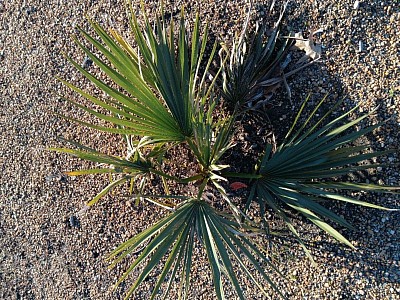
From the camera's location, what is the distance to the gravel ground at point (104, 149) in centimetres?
205

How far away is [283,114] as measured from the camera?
2.15m

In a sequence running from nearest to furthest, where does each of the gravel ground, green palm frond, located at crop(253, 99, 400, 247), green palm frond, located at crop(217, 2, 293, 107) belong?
green palm frond, located at crop(253, 99, 400, 247) → green palm frond, located at crop(217, 2, 293, 107) → the gravel ground

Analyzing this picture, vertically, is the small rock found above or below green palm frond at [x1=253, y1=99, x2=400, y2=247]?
above

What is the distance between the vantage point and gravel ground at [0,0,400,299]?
2.05 m

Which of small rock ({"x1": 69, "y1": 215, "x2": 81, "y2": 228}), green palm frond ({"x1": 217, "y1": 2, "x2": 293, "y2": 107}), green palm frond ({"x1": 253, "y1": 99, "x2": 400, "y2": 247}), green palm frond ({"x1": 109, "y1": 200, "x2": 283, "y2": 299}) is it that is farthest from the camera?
small rock ({"x1": 69, "y1": 215, "x2": 81, "y2": 228})

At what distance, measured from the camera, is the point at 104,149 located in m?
2.44

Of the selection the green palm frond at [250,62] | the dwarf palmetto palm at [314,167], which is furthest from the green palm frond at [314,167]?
the green palm frond at [250,62]

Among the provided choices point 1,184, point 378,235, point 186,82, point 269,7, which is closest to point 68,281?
point 1,184

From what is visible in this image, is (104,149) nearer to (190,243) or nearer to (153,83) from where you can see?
(153,83)

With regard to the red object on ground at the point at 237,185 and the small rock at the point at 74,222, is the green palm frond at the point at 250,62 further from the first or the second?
the small rock at the point at 74,222

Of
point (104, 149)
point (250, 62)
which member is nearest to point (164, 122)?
point (250, 62)

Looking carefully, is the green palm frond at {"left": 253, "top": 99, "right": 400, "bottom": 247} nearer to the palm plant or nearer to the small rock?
the palm plant

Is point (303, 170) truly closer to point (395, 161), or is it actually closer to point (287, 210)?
point (287, 210)

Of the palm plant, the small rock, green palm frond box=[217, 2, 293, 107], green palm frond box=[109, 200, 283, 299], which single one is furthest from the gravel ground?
green palm frond box=[109, 200, 283, 299]
